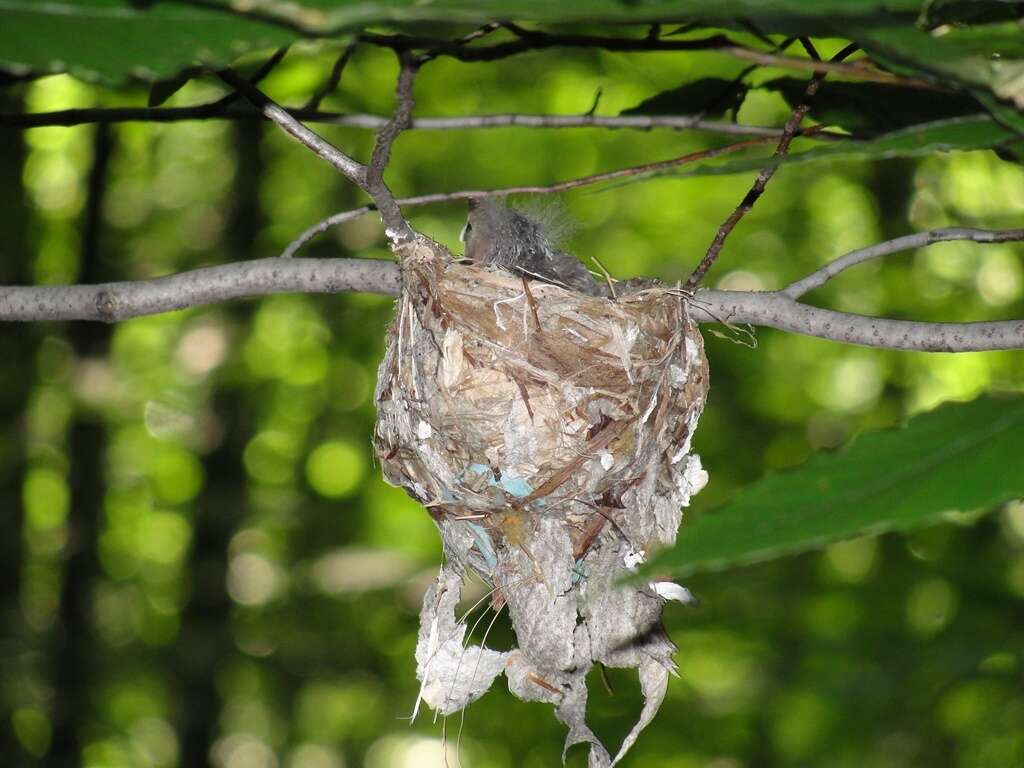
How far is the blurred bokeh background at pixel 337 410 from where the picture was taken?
25.3 feet

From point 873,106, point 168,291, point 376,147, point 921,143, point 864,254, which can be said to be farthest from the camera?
point 873,106

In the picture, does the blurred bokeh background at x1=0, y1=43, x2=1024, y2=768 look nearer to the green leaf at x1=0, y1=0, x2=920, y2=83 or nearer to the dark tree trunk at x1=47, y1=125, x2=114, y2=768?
the dark tree trunk at x1=47, y1=125, x2=114, y2=768

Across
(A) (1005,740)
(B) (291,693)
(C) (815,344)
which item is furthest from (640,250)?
(A) (1005,740)

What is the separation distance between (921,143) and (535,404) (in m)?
1.58

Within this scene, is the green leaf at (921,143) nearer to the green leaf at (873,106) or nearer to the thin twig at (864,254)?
the thin twig at (864,254)

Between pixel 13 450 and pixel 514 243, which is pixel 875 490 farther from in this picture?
pixel 13 450

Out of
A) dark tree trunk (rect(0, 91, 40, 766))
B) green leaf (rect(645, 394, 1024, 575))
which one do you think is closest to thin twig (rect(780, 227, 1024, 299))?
green leaf (rect(645, 394, 1024, 575))

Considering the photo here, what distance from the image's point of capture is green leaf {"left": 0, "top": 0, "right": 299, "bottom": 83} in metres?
1.07

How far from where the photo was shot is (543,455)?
260 centimetres

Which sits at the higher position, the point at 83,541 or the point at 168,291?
the point at 168,291

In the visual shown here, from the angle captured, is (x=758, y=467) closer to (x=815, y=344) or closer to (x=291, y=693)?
(x=815, y=344)

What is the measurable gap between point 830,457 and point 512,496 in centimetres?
156

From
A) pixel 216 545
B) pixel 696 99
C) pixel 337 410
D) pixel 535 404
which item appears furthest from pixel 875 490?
pixel 337 410

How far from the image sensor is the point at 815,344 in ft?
34.1
